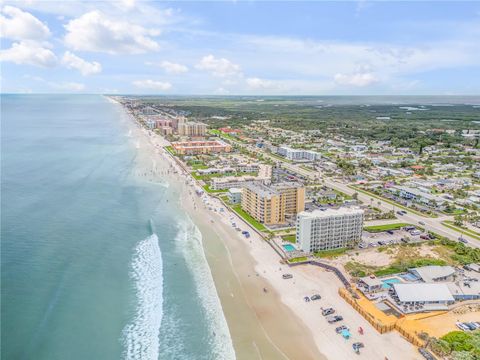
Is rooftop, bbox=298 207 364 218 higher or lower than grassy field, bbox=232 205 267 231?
higher

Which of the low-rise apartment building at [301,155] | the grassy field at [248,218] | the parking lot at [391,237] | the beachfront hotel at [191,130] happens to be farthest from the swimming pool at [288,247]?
the beachfront hotel at [191,130]

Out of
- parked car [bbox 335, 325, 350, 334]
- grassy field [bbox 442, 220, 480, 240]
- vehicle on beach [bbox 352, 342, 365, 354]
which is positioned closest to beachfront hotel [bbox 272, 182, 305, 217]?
grassy field [bbox 442, 220, 480, 240]

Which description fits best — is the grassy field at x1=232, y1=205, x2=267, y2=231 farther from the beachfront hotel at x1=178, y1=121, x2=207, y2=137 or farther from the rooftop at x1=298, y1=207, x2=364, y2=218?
the beachfront hotel at x1=178, y1=121, x2=207, y2=137

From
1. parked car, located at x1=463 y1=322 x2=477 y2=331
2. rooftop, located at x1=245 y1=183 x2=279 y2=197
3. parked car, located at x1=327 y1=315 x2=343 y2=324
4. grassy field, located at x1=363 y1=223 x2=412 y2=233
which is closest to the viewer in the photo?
parked car, located at x1=463 y1=322 x2=477 y2=331

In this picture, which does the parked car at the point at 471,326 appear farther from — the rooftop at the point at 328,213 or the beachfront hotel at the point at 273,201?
the beachfront hotel at the point at 273,201

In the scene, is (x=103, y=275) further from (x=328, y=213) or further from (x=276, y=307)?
(x=328, y=213)

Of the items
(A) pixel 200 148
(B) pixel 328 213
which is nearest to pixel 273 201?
(B) pixel 328 213

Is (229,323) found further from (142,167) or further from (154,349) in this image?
(142,167)

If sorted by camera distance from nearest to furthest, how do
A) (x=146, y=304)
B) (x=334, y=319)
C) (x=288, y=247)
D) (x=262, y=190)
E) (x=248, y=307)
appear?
(x=334, y=319) < (x=146, y=304) < (x=248, y=307) < (x=288, y=247) < (x=262, y=190)
